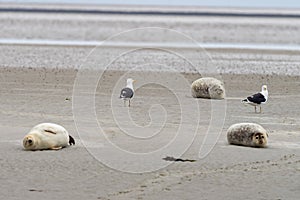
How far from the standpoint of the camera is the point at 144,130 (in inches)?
622

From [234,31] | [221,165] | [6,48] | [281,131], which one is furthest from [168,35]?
[221,165]

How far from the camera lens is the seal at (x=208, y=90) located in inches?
799

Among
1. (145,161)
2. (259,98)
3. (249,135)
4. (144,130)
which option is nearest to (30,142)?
(145,161)

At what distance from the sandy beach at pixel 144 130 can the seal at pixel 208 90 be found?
21cm

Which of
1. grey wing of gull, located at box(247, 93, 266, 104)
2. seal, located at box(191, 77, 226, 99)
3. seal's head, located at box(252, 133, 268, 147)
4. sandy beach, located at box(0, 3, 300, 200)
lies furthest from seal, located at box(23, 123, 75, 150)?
seal, located at box(191, 77, 226, 99)

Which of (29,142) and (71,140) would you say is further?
(71,140)

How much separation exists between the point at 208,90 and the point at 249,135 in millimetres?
6345

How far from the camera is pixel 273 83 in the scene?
25.3m

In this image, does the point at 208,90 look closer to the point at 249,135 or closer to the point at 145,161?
the point at 249,135

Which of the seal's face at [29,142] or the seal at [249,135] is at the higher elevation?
the seal at [249,135]

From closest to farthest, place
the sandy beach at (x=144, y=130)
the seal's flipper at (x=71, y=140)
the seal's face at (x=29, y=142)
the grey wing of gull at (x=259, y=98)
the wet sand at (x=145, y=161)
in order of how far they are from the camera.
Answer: the wet sand at (x=145, y=161)
the sandy beach at (x=144, y=130)
the seal's face at (x=29, y=142)
the seal's flipper at (x=71, y=140)
the grey wing of gull at (x=259, y=98)

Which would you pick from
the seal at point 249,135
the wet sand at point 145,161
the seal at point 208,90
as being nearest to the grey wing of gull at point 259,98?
the wet sand at point 145,161

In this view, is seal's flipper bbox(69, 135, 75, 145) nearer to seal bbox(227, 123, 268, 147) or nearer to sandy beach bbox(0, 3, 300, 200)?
sandy beach bbox(0, 3, 300, 200)

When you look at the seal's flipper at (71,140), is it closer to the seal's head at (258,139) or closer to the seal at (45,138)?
the seal at (45,138)
